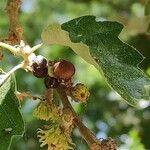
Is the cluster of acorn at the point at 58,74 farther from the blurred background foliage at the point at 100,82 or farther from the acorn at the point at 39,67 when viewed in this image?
the blurred background foliage at the point at 100,82

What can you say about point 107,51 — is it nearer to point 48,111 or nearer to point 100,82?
point 48,111

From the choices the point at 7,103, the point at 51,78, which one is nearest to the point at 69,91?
the point at 51,78

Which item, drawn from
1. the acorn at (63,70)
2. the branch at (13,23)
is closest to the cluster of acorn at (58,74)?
the acorn at (63,70)

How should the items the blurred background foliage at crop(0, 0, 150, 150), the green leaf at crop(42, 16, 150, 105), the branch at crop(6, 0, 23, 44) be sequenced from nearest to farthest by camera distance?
1. the green leaf at crop(42, 16, 150, 105)
2. the branch at crop(6, 0, 23, 44)
3. the blurred background foliage at crop(0, 0, 150, 150)

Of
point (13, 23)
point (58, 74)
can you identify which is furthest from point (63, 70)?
point (13, 23)

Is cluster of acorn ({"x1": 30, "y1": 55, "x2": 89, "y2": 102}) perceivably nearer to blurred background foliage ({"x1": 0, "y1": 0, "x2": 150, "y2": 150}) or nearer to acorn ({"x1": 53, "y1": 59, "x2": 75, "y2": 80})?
acorn ({"x1": 53, "y1": 59, "x2": 75, "y2": 80})

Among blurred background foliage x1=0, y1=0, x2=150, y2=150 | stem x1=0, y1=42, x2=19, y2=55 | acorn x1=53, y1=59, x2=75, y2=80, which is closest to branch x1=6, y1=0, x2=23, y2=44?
stem x1=0, y1=42, x2=19, y2=55
